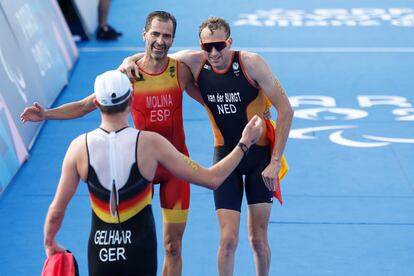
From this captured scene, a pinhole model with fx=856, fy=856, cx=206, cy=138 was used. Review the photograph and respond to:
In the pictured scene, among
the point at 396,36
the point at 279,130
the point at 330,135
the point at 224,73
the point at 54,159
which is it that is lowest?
the point at 396,36

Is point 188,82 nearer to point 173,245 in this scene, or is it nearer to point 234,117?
point 234,117

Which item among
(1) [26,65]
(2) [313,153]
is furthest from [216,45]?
(1) [26,65]

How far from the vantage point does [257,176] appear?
22.3 feet

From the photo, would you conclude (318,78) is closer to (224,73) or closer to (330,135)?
(330,135)

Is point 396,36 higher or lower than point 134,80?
lower

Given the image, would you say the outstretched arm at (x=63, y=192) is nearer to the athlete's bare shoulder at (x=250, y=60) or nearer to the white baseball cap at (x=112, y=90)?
the white baseball cap at (x=112, y=90)

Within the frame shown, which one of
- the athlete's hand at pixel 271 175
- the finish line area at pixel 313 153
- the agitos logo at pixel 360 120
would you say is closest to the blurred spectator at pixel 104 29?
the finish line area at pixel 313 153

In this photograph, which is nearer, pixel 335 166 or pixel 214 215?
pixel 214 215

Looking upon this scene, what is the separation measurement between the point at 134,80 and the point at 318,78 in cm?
695

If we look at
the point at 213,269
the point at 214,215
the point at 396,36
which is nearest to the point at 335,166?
the point at 214,215

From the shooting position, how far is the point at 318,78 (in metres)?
13.2

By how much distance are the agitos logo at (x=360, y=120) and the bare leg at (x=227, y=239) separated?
4185 mm

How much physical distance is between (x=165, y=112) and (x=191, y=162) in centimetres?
150

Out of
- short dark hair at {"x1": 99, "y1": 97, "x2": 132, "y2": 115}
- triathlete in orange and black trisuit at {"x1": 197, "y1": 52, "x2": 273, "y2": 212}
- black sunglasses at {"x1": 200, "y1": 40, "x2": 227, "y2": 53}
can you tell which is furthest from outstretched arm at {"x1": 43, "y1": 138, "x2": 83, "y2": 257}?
triathlete in orange and black trisuit at {"x1": 197, "y1": 52, "x2": 273, "y2": 212}
